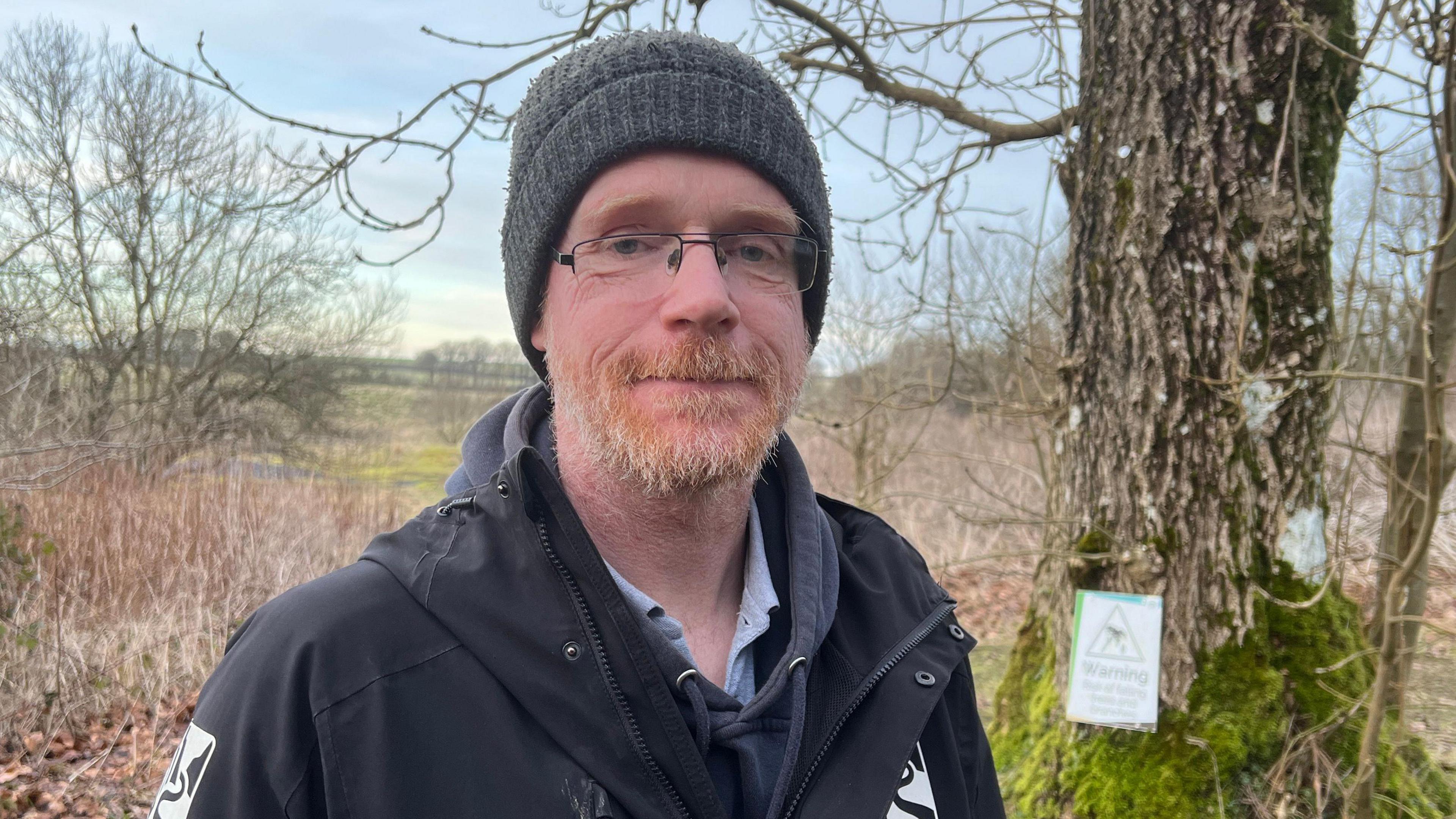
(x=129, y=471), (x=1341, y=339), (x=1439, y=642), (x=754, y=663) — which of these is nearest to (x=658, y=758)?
(x=754, y=663)

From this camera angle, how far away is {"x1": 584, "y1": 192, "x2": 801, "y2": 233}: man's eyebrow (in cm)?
149

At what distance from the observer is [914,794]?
141 cm

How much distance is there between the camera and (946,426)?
17312 millimetres

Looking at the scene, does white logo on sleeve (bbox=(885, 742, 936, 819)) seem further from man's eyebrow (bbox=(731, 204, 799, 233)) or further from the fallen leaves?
the fallen leaves

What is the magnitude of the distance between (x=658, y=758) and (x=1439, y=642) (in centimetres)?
621

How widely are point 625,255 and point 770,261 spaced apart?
0.26 m

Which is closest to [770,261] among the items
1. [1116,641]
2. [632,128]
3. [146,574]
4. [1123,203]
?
[632,128]

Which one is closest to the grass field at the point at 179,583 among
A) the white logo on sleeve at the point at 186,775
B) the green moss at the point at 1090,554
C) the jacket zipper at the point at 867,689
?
the green moss at the point at 1090,554

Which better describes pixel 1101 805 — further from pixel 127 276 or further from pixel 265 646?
pixel 127 276

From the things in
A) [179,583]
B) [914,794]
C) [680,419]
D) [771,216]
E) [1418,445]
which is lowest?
[179,583]

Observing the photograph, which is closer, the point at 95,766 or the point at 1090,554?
the point at 1090,554

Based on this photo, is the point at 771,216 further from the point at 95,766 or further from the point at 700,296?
the point at 95,766

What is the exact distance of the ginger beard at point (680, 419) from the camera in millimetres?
1409

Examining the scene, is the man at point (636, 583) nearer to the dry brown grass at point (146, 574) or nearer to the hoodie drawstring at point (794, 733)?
the hoodie drawstring at point (794, 733)
